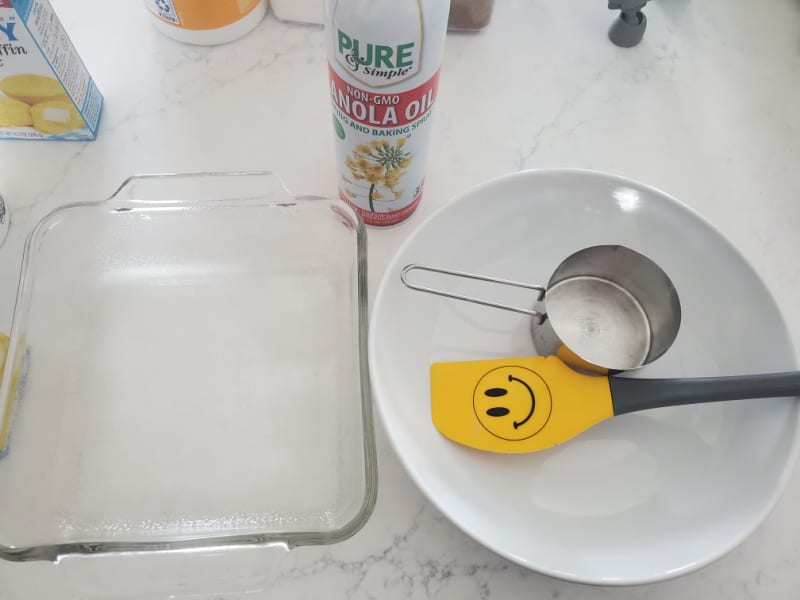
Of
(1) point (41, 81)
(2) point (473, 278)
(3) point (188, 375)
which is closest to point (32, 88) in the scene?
(1) point (41, 81)

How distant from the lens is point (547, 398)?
498 millimetres

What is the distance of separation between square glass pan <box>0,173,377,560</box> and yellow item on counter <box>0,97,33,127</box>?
0.36ft

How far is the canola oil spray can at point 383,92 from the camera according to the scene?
0.39 metres

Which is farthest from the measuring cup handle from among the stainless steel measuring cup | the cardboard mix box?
the cardboard mix box

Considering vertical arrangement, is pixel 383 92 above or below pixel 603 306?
above

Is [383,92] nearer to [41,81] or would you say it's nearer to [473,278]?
[473,278]

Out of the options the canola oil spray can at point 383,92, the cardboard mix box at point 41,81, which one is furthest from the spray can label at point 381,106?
the cardboard mix box at point 41,81

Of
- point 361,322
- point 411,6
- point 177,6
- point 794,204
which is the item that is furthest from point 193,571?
point 794,204

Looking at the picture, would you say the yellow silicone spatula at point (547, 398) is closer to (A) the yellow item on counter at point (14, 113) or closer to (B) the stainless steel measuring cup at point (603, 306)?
(B) the stainless steel measuring cup at point (603, 306)

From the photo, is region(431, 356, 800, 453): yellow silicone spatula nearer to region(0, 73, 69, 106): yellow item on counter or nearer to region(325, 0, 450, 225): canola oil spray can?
region(325, 0, 450, 225): canola oil spray can

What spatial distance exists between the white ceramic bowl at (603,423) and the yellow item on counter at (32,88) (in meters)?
0.38

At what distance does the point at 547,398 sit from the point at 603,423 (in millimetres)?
61

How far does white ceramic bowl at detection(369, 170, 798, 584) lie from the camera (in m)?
0.45

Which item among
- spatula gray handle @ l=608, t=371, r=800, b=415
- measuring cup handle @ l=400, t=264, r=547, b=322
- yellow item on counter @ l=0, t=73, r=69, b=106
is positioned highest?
yellow item on counter @ l=0, t=73, r=69, b=106
